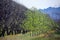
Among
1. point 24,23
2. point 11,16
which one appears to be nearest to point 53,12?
point 24,23

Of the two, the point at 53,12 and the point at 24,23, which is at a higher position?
the point at 53,12

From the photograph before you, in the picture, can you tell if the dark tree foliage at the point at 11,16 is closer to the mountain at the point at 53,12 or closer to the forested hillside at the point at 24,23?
the forested hillside at the point at 24,23

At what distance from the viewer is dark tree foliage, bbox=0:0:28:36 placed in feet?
3.82

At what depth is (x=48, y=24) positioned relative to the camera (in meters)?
1.21

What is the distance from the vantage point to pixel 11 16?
1.18 metres

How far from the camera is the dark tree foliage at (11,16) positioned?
116 centimetres

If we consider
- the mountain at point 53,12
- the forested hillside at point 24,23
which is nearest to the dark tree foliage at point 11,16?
the forested hillside at point 24,23

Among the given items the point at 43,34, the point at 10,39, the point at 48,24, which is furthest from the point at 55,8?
the point at 10,39

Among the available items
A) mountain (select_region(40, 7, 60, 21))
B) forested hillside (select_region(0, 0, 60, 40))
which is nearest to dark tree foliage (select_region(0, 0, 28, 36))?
forested hillside (select_region(0, 0, 60, 40))

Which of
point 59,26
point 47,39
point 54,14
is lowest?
point 47,39

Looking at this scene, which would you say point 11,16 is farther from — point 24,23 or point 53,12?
point 53,12

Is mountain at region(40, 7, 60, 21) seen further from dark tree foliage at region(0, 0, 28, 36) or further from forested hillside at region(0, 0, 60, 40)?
dark tree foliage at region(0, 0, 28, 36)

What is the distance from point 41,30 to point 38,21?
0.31ft

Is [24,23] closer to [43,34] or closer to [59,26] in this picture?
[43,34]
